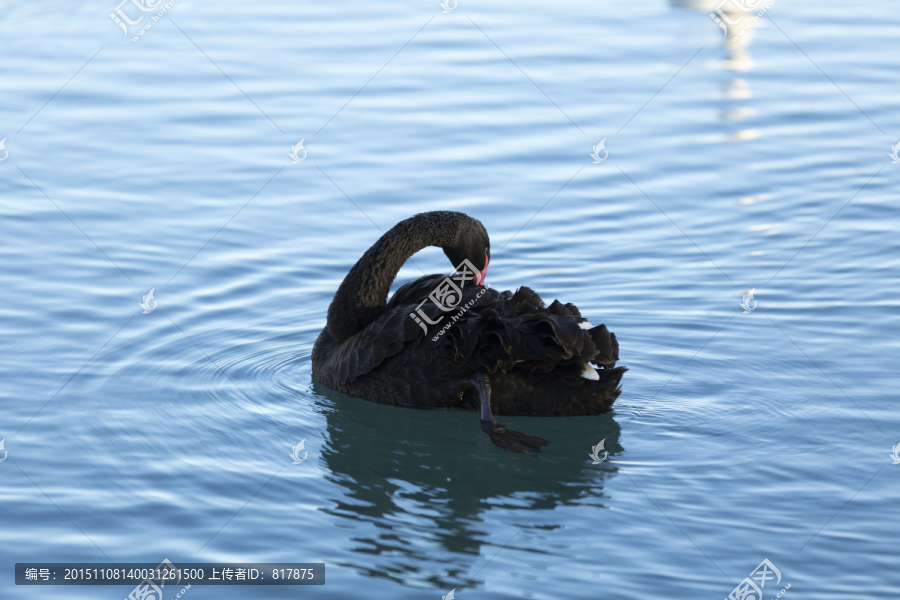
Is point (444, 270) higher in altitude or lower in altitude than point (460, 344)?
higher

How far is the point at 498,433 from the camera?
21.1 ft

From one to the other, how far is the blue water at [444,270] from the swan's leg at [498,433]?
114 mm

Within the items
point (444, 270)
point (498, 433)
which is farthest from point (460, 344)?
point (444, 270)

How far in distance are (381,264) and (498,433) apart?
5.51ft

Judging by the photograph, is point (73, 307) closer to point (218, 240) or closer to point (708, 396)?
point (218, 240)

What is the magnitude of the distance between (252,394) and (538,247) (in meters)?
3.43

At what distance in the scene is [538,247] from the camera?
975cm

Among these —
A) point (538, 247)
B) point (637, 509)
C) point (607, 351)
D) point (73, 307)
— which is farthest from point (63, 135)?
point (637, 509)

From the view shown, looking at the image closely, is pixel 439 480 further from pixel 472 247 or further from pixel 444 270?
pixel 444 270

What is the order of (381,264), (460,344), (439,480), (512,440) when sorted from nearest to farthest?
(439,480), (512,440), (460,344), (381,264)

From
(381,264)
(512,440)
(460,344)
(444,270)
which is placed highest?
(444,270)

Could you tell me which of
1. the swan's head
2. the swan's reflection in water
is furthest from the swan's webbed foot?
the swan's head

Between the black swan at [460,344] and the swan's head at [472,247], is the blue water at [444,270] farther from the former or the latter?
the swan's head at [472,247]

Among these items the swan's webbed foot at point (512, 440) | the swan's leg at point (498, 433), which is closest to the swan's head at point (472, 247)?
the swan's leg at point (498, 433)
